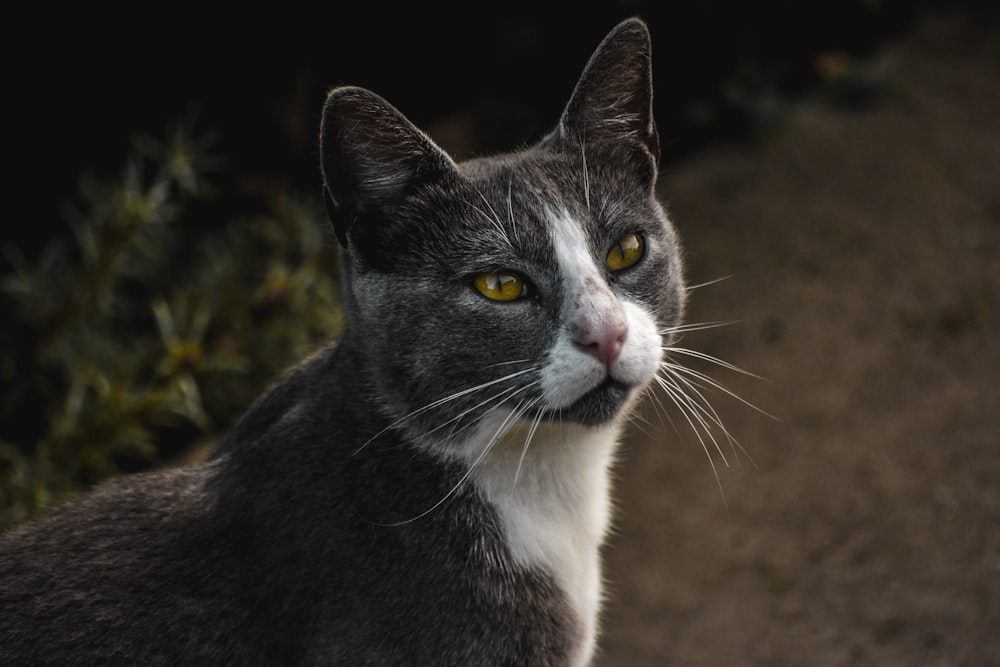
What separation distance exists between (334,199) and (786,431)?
2.58 metres

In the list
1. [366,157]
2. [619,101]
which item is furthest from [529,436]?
[619,101]

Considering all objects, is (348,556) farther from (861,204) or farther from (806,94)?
(806,94)

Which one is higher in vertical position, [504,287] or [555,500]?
[504,287]

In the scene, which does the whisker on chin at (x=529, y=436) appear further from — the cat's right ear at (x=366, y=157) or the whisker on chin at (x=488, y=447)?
the cat's right ear at (x=366, y=157)

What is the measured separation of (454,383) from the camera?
2281 millimetres

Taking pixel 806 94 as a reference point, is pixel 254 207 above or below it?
below

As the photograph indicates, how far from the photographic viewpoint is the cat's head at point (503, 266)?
2.20m

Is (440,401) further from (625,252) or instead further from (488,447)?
(625,252)

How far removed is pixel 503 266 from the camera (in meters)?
2.29

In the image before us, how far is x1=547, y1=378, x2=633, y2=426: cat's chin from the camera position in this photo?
2225 mm

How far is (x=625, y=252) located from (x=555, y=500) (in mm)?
595

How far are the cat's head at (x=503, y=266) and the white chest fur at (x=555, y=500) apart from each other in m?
0.14

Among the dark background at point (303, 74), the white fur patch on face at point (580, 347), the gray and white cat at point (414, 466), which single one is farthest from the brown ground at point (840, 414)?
the white fur patch on face at point (580, 347)

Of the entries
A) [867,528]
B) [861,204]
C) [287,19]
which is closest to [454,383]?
[867,528]
